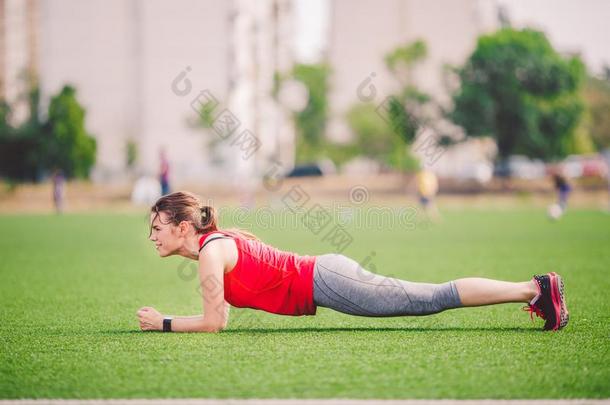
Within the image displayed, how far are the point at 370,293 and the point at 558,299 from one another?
4.78ft

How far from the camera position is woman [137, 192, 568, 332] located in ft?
17.5

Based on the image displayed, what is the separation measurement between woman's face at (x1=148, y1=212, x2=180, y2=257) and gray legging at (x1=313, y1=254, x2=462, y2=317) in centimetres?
110

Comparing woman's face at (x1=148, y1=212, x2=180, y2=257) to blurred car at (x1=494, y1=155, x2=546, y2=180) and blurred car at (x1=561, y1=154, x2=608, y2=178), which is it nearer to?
blurred car at (x1=494, y1=155, x2=546, y2=180)

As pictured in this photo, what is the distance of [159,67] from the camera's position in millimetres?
52594

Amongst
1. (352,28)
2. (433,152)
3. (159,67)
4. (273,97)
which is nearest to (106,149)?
(159,67)

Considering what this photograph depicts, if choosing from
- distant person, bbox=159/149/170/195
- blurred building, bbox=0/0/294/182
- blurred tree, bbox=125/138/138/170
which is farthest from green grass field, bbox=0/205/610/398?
blurred building, bbox=0/0/294/182

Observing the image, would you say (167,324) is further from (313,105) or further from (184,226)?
(313,105)

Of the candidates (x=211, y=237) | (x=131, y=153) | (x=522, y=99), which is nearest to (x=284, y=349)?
(x=211, y=237)

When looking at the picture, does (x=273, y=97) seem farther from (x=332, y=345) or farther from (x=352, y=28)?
(x=332, y=345)

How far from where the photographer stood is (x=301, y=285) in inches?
212

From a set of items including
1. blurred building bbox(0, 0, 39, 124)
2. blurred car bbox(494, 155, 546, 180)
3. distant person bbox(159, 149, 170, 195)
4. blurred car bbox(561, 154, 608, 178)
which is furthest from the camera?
blurred building bbox(0, 0, 39, 124)

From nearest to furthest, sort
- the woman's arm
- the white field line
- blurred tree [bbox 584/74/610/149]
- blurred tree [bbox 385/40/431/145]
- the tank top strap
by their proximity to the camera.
Result: 1. the white field line
2. the woman's arm
3. the tank top strap
4. blurred tree [bbox 385/40/431/145]
5. blurred tree [bbox 584/74/610/149]

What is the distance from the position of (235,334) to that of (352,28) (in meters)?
65.4

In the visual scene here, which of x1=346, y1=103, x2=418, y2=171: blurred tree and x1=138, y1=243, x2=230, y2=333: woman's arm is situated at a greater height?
x1=346, y1=103, x2=418, y2=171: blurred tree
